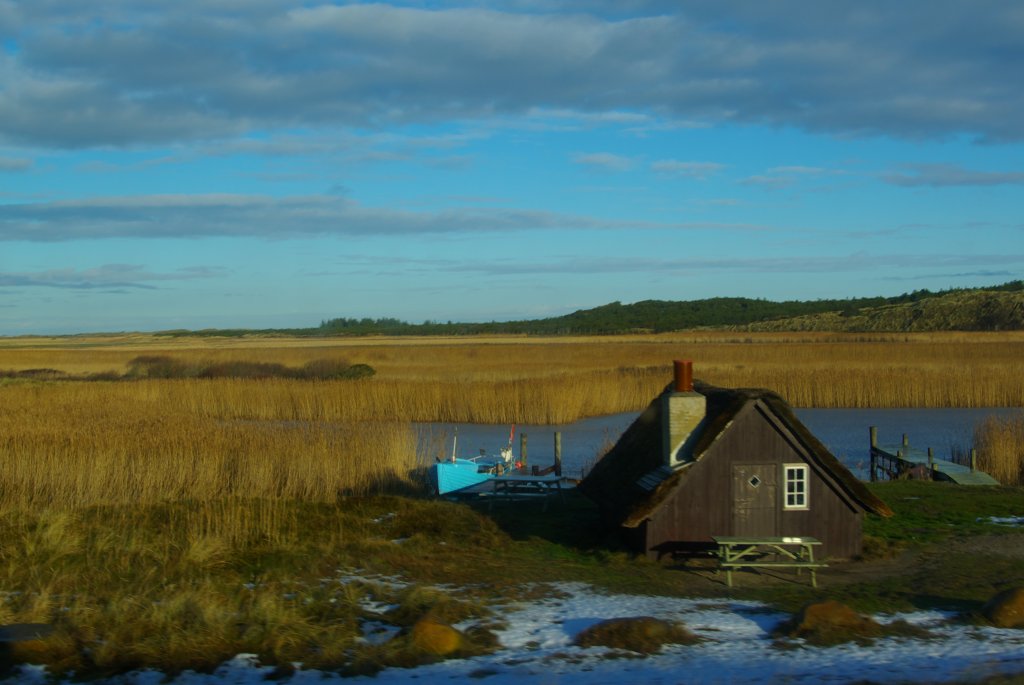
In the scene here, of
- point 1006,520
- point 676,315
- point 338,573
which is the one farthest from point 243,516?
point 676,315

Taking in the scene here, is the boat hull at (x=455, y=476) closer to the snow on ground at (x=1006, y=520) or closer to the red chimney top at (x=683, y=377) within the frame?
the red chimney top at (x=683, y=377)

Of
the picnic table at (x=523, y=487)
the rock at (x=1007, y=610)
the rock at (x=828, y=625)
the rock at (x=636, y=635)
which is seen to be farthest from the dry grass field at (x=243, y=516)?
the rock at (x=1007, y=610)

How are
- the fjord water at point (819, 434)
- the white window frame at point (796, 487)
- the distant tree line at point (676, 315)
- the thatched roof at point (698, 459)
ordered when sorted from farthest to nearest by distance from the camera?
1. the distant tree line at point (676, 315)
2. the fjord water at point (819, 434)
3. the white window frame at point (796, 487)
4. the thatched roof at point (698, 459)

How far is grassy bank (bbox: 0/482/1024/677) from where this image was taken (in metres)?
7.84

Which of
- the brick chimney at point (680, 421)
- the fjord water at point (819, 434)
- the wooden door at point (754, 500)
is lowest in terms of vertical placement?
the fjord water at point (819, 434)

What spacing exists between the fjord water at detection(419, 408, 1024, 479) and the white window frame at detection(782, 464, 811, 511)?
885cm

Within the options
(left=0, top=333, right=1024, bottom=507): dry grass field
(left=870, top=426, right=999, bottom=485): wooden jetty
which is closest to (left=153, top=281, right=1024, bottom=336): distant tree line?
(left=0, top=333, right=1024, bottom=507): dry grass field

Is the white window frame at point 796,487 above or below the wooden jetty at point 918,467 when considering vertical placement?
above

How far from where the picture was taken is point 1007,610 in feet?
27.4

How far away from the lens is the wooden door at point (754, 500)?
1120 centimetres

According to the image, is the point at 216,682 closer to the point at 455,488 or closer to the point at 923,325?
the point at 455,488

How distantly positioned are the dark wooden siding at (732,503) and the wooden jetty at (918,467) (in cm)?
726

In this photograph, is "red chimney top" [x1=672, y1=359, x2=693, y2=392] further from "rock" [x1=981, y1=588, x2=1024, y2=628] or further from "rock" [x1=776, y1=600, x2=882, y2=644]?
"rock" [x1=981, y1=588, x2=1024, y2=628]

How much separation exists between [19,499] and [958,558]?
12.4 meters
